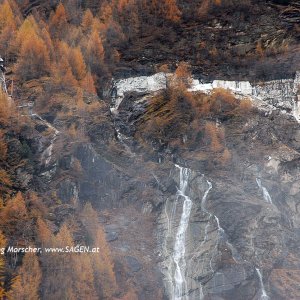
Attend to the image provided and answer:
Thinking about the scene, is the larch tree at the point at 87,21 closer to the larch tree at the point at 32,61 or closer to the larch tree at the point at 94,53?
the larch tree at the point at 94,53

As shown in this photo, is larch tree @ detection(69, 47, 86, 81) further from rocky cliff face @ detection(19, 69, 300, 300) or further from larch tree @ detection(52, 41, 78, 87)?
rocky cliff face @ detection(19, 69, 300, 300)

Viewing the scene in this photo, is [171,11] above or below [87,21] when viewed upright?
above

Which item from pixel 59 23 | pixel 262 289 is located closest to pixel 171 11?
pixel 59 23

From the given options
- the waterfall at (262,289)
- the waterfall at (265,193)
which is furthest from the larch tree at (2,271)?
the waterfall at (265,193)

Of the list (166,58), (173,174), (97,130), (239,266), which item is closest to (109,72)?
(166,58)

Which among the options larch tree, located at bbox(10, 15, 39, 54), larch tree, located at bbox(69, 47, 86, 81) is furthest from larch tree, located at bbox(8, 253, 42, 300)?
larch tree, located at bbox(10, 15, 39, 54)

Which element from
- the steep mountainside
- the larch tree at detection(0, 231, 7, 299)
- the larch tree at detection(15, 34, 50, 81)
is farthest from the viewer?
the larch tree at detection(15, 34, 50, 81)

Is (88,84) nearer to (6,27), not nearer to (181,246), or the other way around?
(6,27)
